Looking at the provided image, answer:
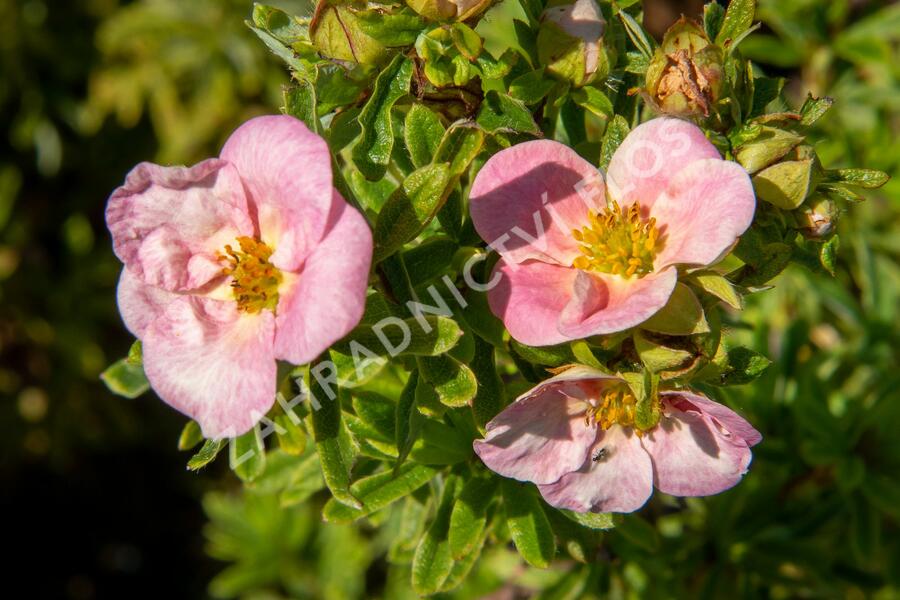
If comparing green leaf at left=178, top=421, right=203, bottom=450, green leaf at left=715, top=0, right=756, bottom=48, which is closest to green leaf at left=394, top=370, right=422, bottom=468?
green leaf at left=178, top=421, right=203, bottom=450

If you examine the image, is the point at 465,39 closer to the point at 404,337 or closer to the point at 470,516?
the point at 404,337

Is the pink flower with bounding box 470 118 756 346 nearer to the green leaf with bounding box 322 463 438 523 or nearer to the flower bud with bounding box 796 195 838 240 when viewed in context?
the flower bud with bounding box 796 195 838 240

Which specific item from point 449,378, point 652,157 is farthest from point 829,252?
point 449,378

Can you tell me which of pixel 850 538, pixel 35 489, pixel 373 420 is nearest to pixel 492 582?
pixel 850 538

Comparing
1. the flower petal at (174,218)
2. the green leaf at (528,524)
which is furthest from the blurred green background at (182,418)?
the flower petal at (174,218)

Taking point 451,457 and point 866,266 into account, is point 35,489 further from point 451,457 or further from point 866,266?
point 866,266

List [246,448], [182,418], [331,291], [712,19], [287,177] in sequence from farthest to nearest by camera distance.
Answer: [182,418]
[246,448]
[712,19]
[287,177]
[331,291]
